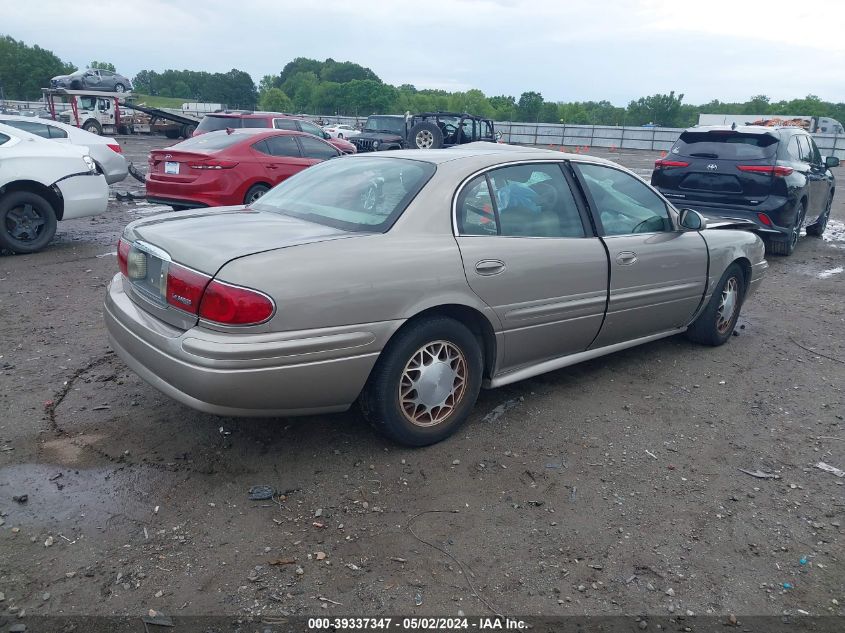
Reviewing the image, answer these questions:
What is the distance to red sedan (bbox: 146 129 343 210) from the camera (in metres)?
9.13

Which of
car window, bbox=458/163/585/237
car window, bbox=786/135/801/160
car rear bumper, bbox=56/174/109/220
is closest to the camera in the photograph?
car window, bbox=458/163/585/237

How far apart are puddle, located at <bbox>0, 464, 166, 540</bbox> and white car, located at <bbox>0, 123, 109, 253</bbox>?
554 centimetres

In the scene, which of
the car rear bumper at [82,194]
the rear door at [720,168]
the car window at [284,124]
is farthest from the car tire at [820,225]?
the car window at [284,124]

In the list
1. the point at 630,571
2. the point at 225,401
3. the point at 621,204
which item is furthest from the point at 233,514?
the point at 621,204

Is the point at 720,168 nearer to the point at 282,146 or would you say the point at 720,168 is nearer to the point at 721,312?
the point at 721,312

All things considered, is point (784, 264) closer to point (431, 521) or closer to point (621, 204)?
point (621, 204)

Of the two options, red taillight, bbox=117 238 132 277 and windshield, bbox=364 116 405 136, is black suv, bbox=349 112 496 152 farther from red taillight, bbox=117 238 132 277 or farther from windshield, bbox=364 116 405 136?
red taillight, bbox=117 238 132 277

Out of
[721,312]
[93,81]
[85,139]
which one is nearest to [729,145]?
[721,312]

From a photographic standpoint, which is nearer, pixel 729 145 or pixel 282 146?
pixel 729 145

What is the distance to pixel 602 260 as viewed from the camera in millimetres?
4207

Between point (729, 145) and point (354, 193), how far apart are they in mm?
6922

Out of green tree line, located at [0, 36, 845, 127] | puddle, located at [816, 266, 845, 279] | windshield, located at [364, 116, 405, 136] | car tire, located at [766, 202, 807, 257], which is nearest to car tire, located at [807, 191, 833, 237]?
car tire, located at [766, 202, 807, 257]

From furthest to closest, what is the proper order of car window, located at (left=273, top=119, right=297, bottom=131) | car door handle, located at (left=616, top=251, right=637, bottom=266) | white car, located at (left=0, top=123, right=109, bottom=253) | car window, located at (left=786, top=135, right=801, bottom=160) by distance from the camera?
car window, located at (left=273, top=119, right=297, bottom=131), car window, located at (left=786, top=135, right=801, bottom=160), white car, located at (left=0, top=123, right=109, bottom=253), car door handle, located at (left=616, top=251, right=637, bottom=266)

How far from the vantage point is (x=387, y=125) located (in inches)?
907
